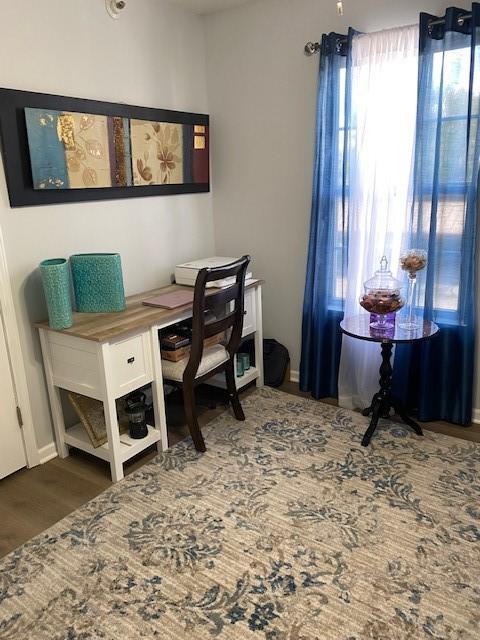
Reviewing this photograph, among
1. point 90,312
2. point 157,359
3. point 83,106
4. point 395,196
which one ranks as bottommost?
point 157,359

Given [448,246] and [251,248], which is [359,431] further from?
[251,248]

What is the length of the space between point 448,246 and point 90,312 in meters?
1.90

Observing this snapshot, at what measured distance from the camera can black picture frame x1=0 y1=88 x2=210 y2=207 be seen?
7.09ft

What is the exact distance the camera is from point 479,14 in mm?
2240

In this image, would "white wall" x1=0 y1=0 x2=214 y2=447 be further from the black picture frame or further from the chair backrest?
the chair backrest

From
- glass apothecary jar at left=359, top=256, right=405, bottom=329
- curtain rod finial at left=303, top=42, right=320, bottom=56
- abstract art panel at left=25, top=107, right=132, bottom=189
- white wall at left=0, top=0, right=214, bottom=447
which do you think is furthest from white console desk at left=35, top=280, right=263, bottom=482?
curtain rod finial at left=303, top=42, right=320, bottom=56

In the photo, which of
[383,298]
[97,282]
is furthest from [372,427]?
[97,282]

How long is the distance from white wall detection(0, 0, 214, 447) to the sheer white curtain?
1117 mm

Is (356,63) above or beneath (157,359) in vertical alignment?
above

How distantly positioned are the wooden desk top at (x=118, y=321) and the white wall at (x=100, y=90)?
0.26m

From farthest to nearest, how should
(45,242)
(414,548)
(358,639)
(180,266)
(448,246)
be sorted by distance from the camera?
1. (180,266)
2. (448,246)
3. (45,242)
4. (414,548)
5. (358,639)

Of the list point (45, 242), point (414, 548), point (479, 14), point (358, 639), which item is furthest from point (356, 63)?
point (358, 639)

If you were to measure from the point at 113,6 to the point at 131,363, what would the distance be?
6.12ft

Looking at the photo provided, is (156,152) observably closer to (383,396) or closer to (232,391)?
(232,391)
